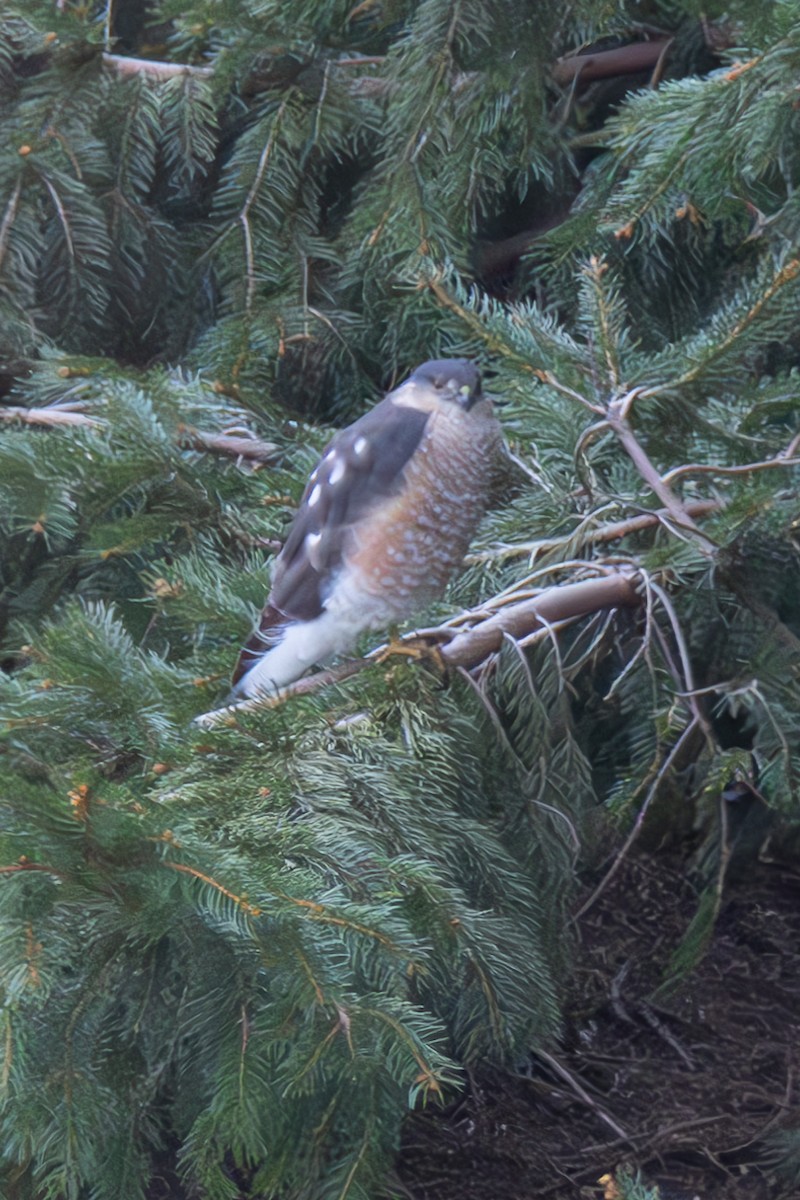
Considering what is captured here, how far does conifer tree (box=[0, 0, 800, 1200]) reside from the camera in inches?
51.1

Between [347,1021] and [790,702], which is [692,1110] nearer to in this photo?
[790,702]

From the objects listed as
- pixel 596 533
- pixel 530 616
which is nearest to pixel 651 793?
pixel 530 616

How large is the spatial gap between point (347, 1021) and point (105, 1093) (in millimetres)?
362

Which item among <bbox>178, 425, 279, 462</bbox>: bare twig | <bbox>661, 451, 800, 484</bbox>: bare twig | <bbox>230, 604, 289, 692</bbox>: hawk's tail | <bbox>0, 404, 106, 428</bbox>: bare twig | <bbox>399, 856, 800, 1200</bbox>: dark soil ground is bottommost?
<bbox>399, 856, 800, 1200</bbox>: dark soil ground

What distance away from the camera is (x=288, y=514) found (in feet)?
7.43

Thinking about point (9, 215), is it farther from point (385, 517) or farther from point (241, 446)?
point (385, 517)

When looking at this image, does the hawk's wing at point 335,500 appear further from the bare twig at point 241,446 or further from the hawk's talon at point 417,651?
the hawk's talon at point 417,651

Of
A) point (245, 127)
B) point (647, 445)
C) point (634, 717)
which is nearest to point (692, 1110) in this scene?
point (634, 717)

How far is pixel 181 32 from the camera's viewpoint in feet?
8.49

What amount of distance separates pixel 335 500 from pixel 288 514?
0.23m

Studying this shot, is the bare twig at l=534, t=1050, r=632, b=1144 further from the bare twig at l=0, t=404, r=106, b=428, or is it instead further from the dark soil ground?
the bare twig at l=0, t=404, r=106, b=428

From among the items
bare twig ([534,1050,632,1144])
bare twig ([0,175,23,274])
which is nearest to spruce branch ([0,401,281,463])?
bare twig ([0,175,23,274])

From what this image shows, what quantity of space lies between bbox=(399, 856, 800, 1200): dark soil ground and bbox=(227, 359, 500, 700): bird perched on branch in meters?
0.98

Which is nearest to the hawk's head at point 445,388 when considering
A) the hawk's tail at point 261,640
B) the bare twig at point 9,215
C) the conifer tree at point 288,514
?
the conifer tree at point 288,514
